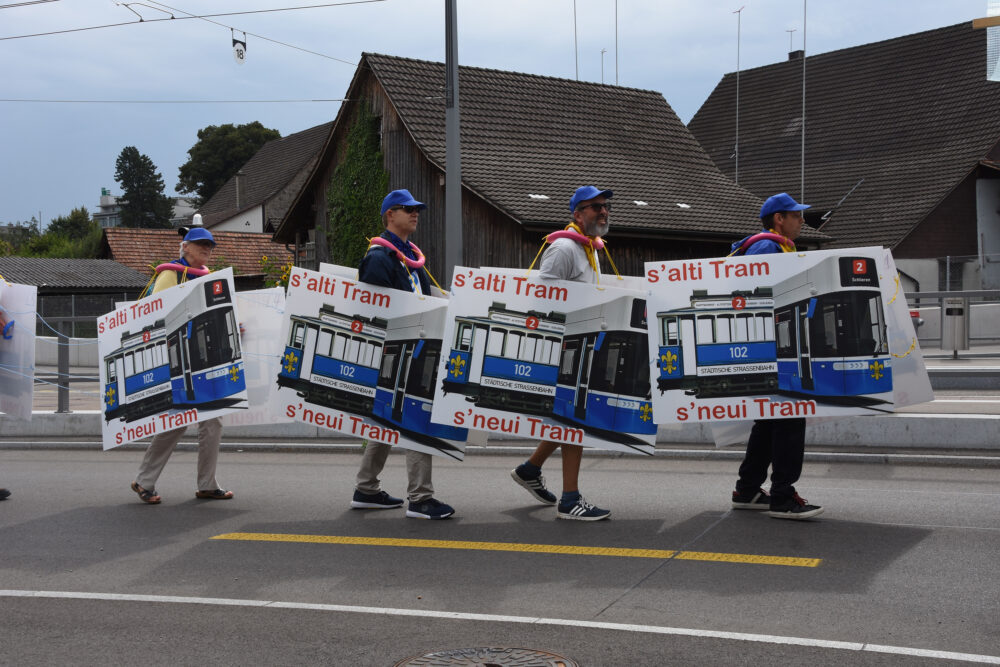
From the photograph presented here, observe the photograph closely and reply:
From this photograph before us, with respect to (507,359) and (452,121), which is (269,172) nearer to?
(452,121)

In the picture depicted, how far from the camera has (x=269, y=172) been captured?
70.0m

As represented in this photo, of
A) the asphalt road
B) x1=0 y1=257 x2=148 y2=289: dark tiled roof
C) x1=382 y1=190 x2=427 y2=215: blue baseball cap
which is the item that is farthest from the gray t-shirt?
x1=0 y1=257 x2=148 y2=289: dark tiled roof

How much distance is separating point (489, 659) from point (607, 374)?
3023mm

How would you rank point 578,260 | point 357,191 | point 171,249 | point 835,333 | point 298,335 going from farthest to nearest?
1. point 171,249
2. point 357,191
3. point 298,335
4. point 578,260
5. point 835,333

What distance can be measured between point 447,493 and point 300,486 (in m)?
1.44

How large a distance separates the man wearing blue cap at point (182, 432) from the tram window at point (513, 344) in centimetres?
264

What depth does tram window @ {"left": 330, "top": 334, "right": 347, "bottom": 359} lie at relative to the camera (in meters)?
7.86

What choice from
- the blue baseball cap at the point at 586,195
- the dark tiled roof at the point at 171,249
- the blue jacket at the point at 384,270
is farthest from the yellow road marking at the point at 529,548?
the dark tiled roof at the point at 171,249

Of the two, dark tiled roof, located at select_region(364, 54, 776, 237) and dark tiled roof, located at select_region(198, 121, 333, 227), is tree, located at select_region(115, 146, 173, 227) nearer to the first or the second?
dark tiled roof, located at select_region(198, 121, 333, 227)

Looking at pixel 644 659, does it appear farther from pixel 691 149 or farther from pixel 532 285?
pixel 691 149

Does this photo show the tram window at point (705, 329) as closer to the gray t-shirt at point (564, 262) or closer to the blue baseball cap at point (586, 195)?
the gray t-shirt at point (564, 262)

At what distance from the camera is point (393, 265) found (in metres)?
7.77

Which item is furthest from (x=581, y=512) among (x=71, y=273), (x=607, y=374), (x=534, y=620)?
(x=71, y=273)

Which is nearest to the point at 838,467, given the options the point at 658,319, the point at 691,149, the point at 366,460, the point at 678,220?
the point at 658,319
